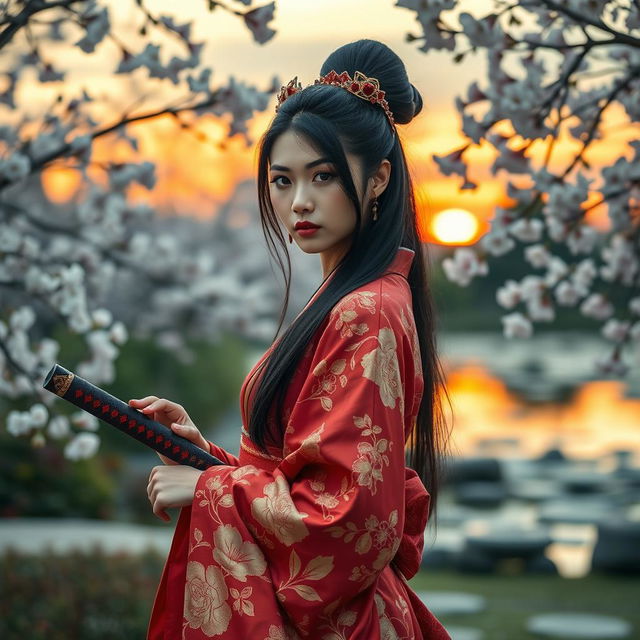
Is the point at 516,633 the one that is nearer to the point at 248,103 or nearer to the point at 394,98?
the point at 248,103

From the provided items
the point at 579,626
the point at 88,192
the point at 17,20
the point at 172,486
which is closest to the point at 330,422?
Answer: the point at 172,486

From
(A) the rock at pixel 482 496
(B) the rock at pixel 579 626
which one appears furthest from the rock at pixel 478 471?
(B) the rock at pixel 579 626

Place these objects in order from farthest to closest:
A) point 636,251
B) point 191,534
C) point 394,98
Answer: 1. point 636,251
2. point 394,98
3. point 191,534

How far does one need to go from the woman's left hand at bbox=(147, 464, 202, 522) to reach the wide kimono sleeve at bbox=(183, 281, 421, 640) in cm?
3

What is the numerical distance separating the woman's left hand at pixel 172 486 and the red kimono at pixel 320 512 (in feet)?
0.08

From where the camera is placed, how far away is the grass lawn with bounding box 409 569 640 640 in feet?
21.1

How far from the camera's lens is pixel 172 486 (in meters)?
2.07

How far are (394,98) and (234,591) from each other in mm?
1028

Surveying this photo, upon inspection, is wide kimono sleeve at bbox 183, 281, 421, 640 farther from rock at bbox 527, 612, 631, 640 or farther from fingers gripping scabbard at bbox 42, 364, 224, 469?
rock at bbox 527, 612, 631, 640

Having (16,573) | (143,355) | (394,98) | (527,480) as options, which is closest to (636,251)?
(394,98)

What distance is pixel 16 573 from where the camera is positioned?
6.22 metres

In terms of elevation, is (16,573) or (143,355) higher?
(143,355)

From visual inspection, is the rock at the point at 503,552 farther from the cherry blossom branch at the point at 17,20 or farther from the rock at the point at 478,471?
the cherry blossom branch at the point at 17,20

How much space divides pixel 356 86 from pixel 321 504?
832 mm
